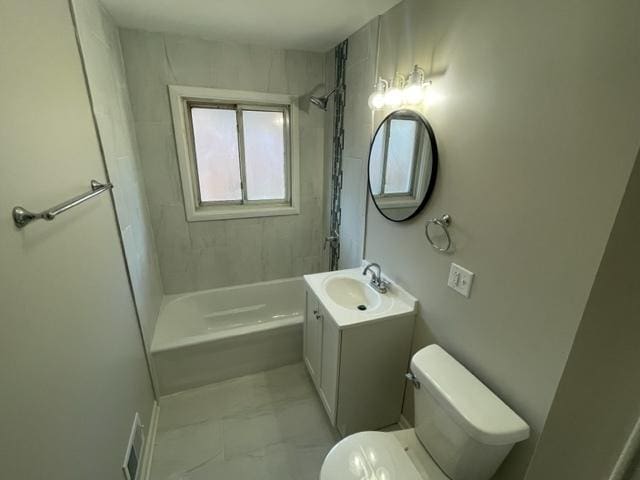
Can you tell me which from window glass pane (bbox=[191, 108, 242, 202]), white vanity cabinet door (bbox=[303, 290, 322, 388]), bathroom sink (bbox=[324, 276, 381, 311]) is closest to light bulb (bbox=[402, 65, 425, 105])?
bathroom sink (bbox=[324, 276, 381, 311])

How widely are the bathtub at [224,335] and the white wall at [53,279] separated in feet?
2.07

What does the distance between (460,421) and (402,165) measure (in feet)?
3.81

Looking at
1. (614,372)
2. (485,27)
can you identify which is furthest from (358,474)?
(485,27)

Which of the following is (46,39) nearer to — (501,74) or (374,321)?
(501,74)

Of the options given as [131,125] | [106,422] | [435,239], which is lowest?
[106,422]

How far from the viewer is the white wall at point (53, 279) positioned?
27.1 inches

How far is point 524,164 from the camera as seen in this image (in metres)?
0.94

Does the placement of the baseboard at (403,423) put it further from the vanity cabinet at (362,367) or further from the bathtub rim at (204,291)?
the bathtub rim at (204,291)

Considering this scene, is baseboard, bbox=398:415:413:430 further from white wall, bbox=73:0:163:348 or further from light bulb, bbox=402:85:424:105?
light bulb, bbox=402:85:424:105

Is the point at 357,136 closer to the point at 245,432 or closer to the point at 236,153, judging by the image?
the point at 236,153

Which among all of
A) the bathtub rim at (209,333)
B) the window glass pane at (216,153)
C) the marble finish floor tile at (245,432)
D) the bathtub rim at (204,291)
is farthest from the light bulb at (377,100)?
the marble finish floor tile at (245,432)

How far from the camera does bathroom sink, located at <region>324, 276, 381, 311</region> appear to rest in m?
1.78

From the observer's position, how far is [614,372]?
43 cm

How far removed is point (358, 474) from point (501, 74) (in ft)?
5.01
